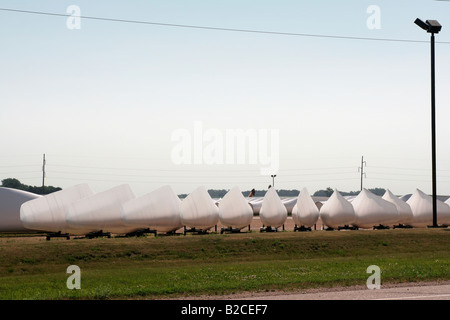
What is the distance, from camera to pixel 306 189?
49281 mm

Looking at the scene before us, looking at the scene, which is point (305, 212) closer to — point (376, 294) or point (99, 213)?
point (99, 213)

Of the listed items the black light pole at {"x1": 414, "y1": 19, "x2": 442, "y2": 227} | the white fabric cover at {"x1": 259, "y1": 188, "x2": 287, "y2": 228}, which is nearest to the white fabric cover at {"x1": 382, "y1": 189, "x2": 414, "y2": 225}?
the black light pole at {"x1": 414, "y1": 19, "x2": 442, "y2": 227}

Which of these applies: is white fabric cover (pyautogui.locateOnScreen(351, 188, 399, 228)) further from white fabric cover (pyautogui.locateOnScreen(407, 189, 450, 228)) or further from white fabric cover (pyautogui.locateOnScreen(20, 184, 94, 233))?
white fabric cover (pyautogui.locateOnScreen(20, 184, 94, 233))

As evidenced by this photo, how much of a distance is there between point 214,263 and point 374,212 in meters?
23.0

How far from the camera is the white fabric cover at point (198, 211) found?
Answer: 137 ft

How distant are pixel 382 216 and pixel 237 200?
1349 cm

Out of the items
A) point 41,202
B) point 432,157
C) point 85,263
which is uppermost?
point 432,157

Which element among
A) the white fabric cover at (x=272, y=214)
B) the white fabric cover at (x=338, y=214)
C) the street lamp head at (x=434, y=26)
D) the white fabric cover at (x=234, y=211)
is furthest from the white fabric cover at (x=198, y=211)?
the street lamp head at (x=434, y=26)

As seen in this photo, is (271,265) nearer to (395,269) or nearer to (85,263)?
(395,269)

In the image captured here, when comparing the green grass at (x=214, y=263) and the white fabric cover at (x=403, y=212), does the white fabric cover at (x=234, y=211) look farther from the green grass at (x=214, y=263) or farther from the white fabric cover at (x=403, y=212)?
the white fabric cover at (x=403, y=212)

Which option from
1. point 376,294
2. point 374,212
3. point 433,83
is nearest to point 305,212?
point 374,212

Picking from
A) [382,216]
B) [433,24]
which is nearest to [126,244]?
[382,216]

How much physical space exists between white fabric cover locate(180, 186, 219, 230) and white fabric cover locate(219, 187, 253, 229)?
710mm

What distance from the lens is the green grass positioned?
20031mm
